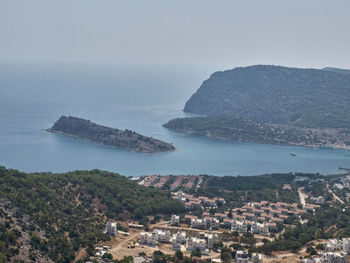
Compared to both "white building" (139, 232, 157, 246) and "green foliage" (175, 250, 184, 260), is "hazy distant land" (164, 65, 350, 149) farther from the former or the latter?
"green foliage" (175, 250, 184, 260)

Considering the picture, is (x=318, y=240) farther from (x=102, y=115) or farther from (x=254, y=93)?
(x=254, y=93)

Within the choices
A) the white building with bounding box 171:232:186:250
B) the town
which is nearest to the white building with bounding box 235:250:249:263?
the town

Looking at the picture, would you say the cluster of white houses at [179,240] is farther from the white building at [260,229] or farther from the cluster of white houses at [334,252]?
the cluster of white houses at [334,252]

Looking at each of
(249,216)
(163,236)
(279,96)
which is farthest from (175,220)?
(279,96)

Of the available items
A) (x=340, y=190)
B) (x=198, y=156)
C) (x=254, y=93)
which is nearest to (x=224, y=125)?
(x=198, y=156)

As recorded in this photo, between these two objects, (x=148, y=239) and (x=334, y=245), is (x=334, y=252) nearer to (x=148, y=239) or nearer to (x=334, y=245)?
(x=334, y=245)

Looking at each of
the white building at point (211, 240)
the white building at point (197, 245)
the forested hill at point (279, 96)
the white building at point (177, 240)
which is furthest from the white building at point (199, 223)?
the forested hill at point (279, 96)
